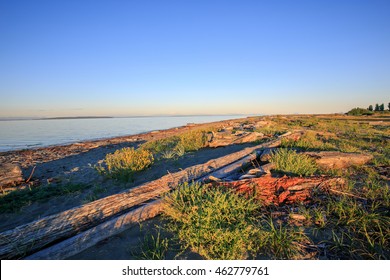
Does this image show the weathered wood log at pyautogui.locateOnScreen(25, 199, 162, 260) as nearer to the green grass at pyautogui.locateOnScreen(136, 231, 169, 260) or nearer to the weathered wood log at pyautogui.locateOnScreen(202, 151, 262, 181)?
the green grass at pyautogui.locateOnScreen(136, 231, 169, 260)

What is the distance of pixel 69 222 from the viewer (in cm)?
289

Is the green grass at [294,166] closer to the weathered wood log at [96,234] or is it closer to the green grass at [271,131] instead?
the weathered wood log at [96,234]

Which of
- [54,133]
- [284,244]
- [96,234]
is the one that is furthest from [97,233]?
[54,133]

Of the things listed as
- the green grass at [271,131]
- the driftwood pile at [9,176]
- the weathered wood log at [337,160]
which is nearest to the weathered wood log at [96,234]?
the weathered wood log at [337,160]

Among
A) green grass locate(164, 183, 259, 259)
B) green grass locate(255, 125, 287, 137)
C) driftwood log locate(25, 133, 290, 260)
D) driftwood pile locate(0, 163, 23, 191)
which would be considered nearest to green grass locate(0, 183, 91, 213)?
driftwood pile locate(0, 163, 23, 191)

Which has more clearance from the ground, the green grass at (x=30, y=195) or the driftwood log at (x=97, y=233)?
the driftwood log at (x=97, y=233)

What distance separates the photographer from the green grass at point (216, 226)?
2.25m

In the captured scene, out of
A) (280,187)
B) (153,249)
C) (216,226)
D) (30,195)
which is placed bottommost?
(30,195)

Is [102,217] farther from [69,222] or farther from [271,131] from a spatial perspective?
[271,131]

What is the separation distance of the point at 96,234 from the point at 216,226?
1502 millimetres

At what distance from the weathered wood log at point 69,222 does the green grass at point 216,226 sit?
730mm

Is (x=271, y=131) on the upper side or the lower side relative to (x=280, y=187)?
upper

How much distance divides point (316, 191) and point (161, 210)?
252 cm

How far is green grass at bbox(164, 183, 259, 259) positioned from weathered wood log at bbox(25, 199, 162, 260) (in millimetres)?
293
